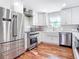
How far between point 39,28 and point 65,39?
7.54ft

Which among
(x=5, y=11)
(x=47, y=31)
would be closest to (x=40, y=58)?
(x=5, y=11)

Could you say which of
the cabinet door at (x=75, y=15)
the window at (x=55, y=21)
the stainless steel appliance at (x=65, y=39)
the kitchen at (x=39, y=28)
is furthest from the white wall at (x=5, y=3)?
the window at (x=55, y=21)

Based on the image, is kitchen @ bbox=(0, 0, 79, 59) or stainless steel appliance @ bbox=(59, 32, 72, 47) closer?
kitchen @ bbox=(0, 0, 79, 59)

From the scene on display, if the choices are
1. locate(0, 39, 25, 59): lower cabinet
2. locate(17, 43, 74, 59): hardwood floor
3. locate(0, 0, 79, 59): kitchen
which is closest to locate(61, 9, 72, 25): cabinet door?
locate(0, 0, 79, 59): kitchen

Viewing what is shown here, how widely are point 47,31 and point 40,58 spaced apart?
124 inches

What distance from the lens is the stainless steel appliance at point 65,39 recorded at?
15.0 feet

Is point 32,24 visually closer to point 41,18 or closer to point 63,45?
point 41,18

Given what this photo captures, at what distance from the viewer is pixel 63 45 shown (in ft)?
16.1

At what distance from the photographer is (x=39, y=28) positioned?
6332mm

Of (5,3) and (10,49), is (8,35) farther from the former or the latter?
(5,3)

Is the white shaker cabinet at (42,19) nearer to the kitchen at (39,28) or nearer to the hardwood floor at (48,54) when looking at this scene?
the kitchen at (39,28)

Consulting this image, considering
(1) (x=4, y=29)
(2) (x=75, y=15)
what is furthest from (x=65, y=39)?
(1) (x=4, y=29)

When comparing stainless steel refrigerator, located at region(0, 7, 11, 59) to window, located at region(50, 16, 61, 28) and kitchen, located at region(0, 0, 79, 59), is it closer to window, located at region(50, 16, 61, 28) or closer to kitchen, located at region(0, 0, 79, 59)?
kitchen, located at region(0, 0, 79, 59)

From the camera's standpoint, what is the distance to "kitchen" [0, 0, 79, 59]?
2.50 meters
